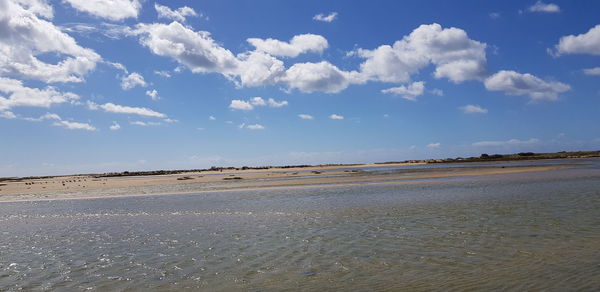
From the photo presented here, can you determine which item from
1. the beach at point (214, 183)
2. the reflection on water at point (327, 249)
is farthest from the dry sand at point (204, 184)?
the reflection on water at point (327, 249)

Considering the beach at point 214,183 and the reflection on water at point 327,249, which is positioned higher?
the beach at point 214,183

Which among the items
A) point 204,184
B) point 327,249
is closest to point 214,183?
point 204,184

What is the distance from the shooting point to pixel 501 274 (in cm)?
845

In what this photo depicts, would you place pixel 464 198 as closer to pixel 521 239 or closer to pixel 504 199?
pixel 504 199

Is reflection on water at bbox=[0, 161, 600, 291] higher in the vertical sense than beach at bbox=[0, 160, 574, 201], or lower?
lower

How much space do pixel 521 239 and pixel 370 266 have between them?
5.21 m

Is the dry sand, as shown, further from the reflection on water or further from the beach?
the reflection on water

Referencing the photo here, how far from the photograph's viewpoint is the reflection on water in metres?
8.62

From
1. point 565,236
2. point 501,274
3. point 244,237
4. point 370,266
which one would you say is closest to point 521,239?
point 565,236

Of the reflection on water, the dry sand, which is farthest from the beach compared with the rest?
the reflection on water

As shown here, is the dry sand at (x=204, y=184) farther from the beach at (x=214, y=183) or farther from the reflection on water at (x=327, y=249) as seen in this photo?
the reflection on water at (x=327, y=249)

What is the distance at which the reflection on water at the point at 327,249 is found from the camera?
8.62 meters

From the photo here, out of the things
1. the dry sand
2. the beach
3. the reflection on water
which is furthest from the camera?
the beach

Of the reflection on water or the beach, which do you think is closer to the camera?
the reflection on water
